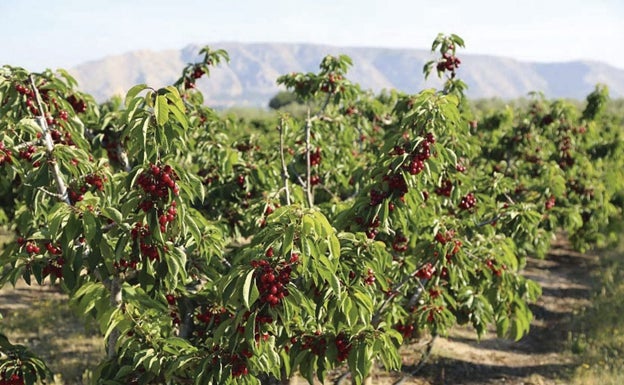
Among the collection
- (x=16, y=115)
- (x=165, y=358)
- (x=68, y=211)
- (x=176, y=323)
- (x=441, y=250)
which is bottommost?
(x=176, y=323)

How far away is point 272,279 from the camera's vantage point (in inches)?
128

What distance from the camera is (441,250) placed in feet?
16.2

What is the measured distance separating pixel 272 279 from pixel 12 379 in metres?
2.23

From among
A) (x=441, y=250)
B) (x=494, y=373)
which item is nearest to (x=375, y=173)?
(x=441, y=250)

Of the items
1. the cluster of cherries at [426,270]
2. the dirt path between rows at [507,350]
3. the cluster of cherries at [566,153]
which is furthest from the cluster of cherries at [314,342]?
the cluster of cherries at [566,153]

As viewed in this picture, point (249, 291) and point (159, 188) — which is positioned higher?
point (159, 188)

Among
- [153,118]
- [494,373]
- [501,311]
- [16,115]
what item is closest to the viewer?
[153,118]

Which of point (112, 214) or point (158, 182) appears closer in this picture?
point (158, 182)

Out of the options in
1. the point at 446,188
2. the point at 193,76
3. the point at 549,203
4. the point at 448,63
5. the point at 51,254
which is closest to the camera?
the point at 51,254

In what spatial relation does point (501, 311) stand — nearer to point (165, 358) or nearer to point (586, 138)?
point (165, 358)

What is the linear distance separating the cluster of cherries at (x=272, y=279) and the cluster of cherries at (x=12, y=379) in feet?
6.81

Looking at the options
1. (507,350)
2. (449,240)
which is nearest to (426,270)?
(449,240)

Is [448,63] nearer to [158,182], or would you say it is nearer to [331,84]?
[331,84]

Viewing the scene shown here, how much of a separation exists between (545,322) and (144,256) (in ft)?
38.6
